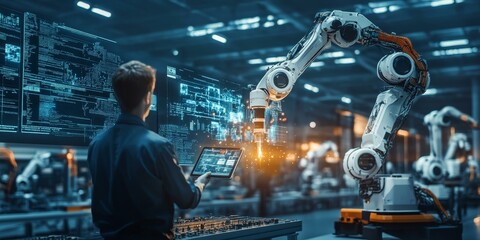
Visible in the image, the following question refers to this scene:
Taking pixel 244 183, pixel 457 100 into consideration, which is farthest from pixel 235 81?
pixel 457 100

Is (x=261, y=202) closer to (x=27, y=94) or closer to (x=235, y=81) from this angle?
(x=235, y=81)

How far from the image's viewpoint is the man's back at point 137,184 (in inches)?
79.0

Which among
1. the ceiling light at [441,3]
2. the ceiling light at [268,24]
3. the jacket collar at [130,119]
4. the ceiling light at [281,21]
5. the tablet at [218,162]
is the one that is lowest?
the tablet at [218,162]

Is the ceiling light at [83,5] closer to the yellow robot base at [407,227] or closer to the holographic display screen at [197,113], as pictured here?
the holographic display screen at [197,113]

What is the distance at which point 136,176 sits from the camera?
201 centimetres

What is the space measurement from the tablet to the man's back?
32.3 inches

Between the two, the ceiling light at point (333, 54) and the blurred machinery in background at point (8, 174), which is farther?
the ceiling light at point (333, 54)

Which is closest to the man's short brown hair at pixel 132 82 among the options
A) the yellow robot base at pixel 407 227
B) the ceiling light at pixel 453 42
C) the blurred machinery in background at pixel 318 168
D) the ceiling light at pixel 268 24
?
the yellow robot base at pixel 407 227

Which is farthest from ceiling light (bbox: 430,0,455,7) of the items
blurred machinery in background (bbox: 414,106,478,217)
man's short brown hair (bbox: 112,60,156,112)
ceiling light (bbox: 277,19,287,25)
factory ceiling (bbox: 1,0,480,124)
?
man's short brown hair (bbox: 112,60,156,112)

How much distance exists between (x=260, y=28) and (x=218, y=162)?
25.8ft

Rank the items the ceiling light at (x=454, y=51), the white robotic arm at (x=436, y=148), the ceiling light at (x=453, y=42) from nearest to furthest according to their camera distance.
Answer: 1. the white robotic arm at (x=436, y=148)
2. the ceiling light at (x=453, y=42)
3. the ceiling light at (x=454, y=51)

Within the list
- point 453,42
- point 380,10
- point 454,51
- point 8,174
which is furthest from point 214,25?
point 454,51

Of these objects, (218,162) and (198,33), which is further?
(198,33)

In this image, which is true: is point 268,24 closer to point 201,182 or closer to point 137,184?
point 201,182
